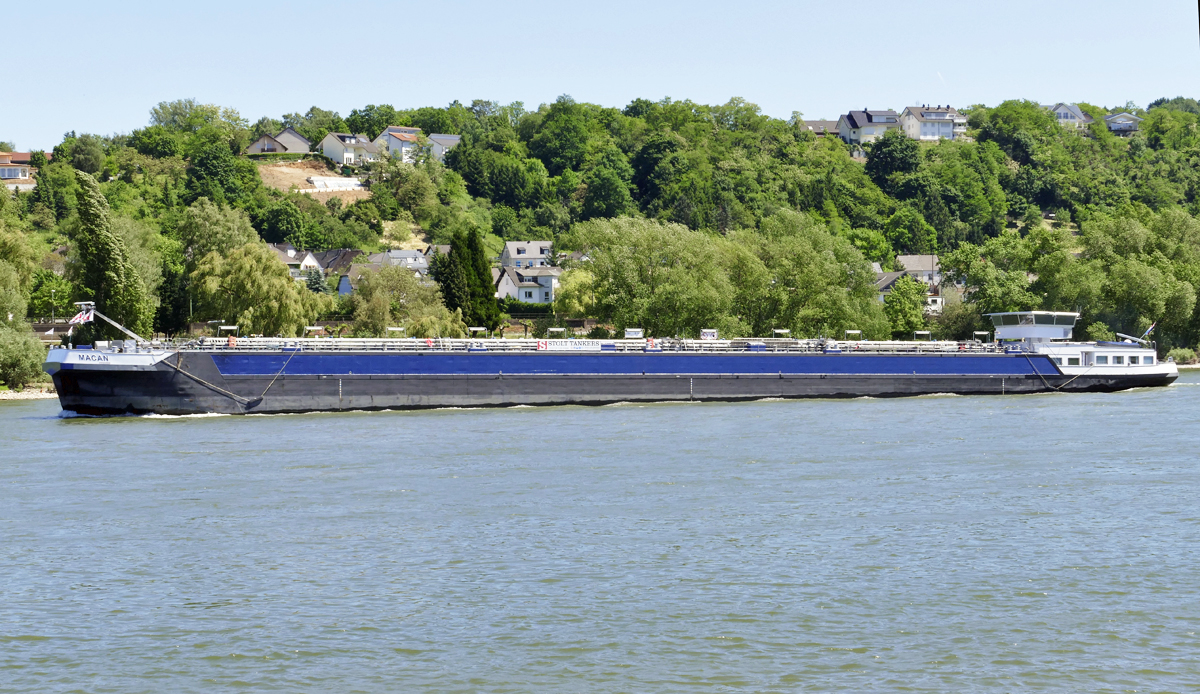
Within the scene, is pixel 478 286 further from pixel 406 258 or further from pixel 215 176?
pixel 215 176

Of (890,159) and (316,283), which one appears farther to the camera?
(890,159)

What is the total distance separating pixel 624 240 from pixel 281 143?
134 m

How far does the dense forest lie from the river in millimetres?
32438

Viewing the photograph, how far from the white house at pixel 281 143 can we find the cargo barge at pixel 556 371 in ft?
475

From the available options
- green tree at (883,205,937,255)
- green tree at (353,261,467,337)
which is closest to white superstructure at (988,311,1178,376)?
green tree at (353,261,467,337)

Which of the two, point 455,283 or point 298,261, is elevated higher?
point 298,261

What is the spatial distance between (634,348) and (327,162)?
5588 inches

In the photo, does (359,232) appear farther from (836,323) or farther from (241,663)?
(241,663)

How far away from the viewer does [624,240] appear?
7262 centimetres

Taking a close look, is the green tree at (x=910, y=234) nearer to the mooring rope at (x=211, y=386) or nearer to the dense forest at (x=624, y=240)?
the dense forest at (x=624, y=240)

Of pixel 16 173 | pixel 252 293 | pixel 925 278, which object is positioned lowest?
pixel 252 293

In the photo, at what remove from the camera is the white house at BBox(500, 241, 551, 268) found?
142875mm

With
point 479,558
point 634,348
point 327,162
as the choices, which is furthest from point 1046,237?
point 327,162

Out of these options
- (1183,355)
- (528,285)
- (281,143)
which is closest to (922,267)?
(528,285)
